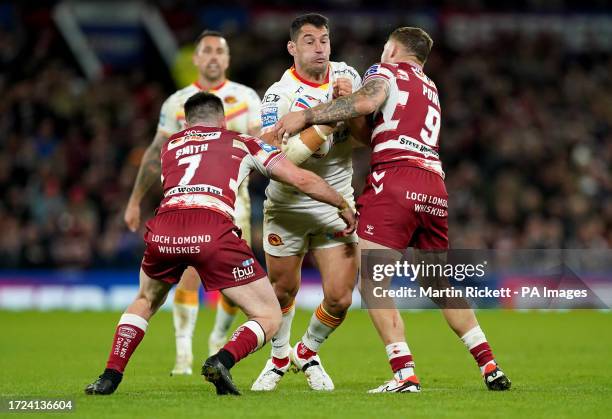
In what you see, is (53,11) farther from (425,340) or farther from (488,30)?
(425,340)

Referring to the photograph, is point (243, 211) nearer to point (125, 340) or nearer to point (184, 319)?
point (184, 319)

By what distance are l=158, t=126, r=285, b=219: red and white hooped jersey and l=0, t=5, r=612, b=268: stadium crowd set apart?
11.4 metres

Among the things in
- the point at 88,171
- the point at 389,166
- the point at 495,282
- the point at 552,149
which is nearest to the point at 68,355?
the point at 389,166

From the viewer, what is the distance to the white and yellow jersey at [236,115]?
1020cm

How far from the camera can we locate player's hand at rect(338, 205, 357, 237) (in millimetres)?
7734

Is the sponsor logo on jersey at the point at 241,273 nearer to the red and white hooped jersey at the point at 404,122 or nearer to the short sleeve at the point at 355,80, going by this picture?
the red and white hooped jersey at the point at 404,122

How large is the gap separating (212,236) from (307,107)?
55.4 inches

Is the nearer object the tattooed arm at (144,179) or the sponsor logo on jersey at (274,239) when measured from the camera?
the sponsor logo on jersey at (274,239)

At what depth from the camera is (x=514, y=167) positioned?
21.2m

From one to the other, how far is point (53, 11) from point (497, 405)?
65.0 ft

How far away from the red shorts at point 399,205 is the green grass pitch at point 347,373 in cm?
111

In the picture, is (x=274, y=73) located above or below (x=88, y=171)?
above

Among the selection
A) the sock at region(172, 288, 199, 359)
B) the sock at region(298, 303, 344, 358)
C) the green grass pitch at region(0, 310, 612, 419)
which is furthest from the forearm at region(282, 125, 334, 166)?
the sock at region(172, 288, 199, 359)

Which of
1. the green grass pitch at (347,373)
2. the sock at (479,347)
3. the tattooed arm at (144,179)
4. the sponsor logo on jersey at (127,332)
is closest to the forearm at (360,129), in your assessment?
the sock at (479,347)
